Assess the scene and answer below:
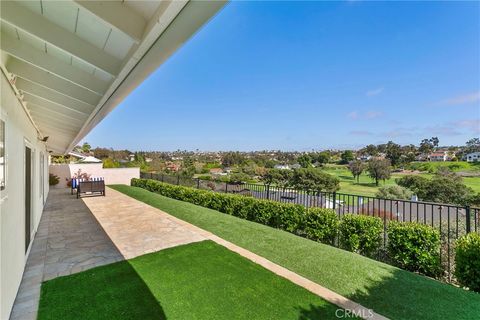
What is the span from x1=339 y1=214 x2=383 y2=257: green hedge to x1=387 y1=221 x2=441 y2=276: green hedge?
0.99 ft

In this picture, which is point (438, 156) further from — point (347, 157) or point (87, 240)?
point (87, 240)

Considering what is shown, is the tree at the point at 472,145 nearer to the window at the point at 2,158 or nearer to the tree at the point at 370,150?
the tree at the point at 370,150

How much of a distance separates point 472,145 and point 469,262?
6765cm

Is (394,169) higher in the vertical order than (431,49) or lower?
lower

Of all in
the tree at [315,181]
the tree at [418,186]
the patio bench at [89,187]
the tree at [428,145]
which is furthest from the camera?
the tree at [428,145]

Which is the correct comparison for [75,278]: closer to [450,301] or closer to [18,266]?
[18,266]

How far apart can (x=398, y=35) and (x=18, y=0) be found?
12536mm

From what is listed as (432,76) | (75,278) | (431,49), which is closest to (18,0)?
(75,278)

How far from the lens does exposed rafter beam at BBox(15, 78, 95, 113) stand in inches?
119

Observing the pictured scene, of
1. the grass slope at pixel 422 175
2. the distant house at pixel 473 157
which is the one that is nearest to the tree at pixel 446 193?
the grass slope at pixel 422 175

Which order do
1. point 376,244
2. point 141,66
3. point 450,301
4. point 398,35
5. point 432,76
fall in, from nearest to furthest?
point 141,66
point 450,301
point 376,244
point 398,35
point 432,76

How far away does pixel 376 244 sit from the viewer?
164 inches

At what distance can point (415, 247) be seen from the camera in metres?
3.62

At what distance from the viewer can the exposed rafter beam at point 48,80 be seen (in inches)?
100
